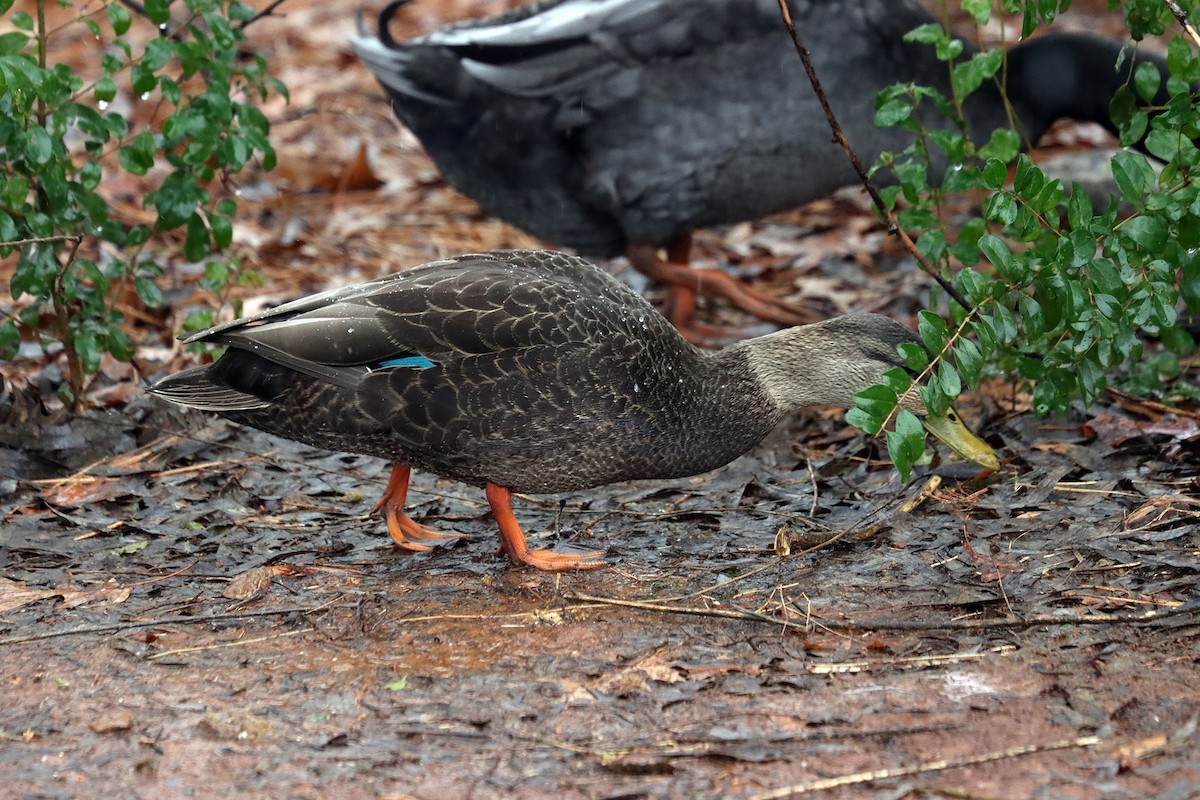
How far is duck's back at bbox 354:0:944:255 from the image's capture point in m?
6.11

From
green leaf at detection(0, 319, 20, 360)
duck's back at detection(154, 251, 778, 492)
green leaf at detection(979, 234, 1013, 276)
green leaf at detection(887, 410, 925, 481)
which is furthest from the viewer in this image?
green leaf at detection(0, 319, 20, 360)

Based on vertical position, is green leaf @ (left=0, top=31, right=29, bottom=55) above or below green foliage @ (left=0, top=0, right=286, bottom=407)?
above

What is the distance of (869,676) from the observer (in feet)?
10.3

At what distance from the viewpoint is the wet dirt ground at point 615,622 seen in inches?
109

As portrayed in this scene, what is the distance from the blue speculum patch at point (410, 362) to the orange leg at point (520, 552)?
0.43 m

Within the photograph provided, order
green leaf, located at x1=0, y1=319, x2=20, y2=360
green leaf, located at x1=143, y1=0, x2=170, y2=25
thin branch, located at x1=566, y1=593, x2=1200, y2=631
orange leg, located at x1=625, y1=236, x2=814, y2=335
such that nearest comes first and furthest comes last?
1. thin branch, located at x1=566, y1=593, x2=1200, y2=631
2. green leaf, located at x1=143, y1=0, x2=170, y2=25
3. green leaf, located at x1=0, y1=319, x2=20, y2=360
4. orange leg, located at x1=625, y1=236, x2=814, y2=335

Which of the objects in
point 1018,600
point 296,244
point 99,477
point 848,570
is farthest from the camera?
point 296,244

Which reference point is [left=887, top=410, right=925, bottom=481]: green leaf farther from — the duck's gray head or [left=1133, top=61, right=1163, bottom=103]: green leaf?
[left=1133, top=61, right=1163, bottom=103]: green leaf

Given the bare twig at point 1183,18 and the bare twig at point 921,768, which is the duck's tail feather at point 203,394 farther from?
the bare twig at point 1183,18

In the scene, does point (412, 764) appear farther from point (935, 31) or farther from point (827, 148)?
point (827, 148)

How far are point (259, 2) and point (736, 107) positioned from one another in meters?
6.66

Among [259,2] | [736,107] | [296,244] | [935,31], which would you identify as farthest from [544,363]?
[259,2]

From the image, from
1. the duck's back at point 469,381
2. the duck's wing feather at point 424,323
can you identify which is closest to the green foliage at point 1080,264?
the duck's back at point 469,381

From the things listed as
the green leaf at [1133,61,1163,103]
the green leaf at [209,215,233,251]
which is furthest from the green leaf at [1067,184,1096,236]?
the green leaf at [209,215,233,251]
